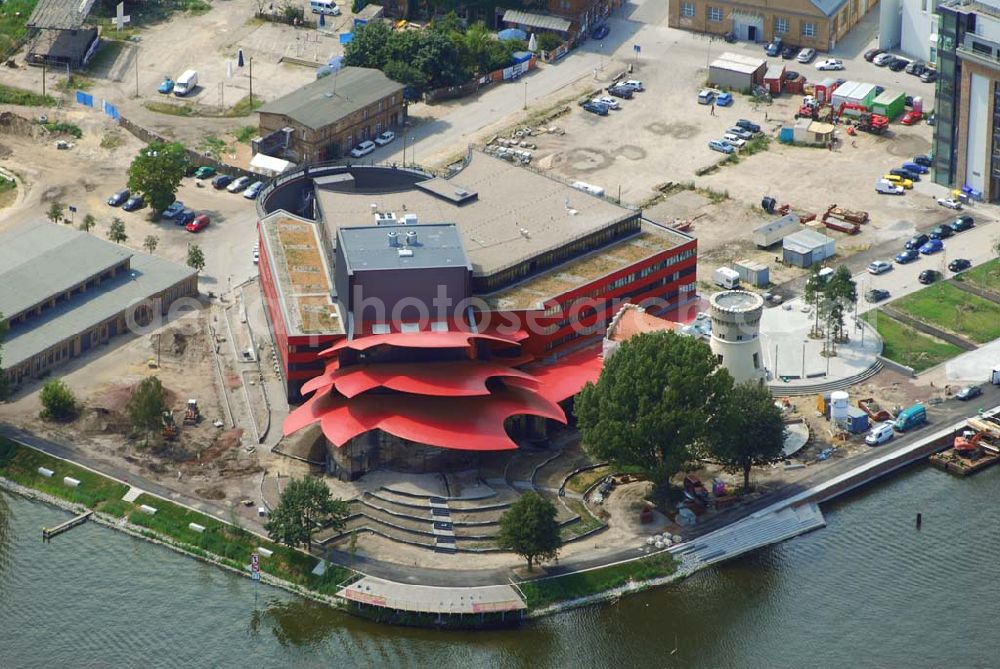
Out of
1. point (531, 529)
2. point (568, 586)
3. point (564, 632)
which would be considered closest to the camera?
point (564, 632)

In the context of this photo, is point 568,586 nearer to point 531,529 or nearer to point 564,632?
point 564,632

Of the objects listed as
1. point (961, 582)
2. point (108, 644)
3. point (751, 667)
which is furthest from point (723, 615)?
point (108, 644)

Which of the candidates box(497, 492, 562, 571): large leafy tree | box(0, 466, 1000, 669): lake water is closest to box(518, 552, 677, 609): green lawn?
box(0, 466, 1000, 669): lake water

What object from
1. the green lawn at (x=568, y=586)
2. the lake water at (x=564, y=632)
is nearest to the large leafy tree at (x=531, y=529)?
the green lawn at (x=568, y=586)

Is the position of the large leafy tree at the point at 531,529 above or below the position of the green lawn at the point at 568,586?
above

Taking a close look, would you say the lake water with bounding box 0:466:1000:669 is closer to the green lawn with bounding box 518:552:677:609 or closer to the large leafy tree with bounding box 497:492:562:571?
the green lawn with bounding box 518:552:677:609


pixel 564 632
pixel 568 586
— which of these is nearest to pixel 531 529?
pixel 568 586

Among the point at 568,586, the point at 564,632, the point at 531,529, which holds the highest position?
the point at 531,529

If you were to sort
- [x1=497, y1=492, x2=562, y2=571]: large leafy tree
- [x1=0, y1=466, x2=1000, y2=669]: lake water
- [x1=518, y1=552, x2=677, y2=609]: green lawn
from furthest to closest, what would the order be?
1. [x1=518, y1=552, x2=677, y2=609]: green lawn
2. [x1=497, y1=492, x2=562, y2=571]: large leafy tree
3. [x1=0, y1=466, x2=1000, y2=669]: lake water

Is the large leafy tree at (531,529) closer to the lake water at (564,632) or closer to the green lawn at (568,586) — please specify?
the green lawn at (568,586)
